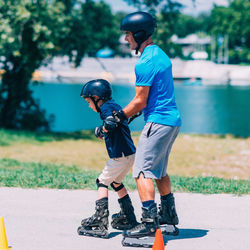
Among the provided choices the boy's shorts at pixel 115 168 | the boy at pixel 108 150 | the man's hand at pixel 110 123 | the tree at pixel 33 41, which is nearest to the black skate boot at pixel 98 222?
the boy at pixel 108 150

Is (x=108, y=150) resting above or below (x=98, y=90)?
below

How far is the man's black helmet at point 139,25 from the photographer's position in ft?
14.6

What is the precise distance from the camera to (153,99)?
4.43 meters

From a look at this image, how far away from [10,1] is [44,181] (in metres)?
10.3

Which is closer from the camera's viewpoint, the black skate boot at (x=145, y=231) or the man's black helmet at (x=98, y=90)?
the black skate boot at (x=145, y=231)

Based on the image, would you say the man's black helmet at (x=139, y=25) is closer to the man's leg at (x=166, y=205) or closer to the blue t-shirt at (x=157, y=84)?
the blue t-shirt at (x=157, y=84)

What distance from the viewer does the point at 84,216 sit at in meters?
5.24

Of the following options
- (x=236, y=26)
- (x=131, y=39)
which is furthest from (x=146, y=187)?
(x=236, y=26)

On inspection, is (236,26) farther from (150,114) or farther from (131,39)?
(150,114)

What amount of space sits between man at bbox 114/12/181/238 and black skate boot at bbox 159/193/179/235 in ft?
0.94

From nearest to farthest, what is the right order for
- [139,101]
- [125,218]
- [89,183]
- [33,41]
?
[139,101] → [125,218] → [89,183] → [33,41]

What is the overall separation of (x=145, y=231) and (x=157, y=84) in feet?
4.27

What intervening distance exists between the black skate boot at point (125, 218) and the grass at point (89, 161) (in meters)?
1.62

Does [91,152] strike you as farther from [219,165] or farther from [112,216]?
[112,216]
